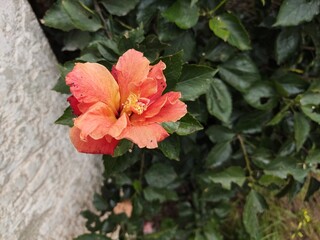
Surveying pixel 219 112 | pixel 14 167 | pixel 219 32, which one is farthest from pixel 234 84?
pixel 14 167

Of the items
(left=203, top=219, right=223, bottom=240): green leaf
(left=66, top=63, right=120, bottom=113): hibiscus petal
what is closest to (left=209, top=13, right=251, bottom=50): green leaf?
(left=66, top=63, right=120, bottom=113): hibiscus petal

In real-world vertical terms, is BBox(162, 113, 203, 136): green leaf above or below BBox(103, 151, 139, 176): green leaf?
above

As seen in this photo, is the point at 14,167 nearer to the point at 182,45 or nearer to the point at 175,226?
the point at 182,45

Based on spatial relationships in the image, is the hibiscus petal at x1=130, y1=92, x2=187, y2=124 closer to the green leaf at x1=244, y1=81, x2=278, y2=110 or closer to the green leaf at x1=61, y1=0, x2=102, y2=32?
the green leaf at x1=61, y1=0, x2=102, y2=32

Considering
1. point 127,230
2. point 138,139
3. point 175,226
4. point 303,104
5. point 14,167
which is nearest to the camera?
point 138,139

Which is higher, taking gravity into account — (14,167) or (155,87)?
(155,87)

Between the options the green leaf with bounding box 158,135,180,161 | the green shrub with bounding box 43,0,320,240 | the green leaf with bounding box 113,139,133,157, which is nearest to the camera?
the green leaf with bounding box 113,139,133,157
